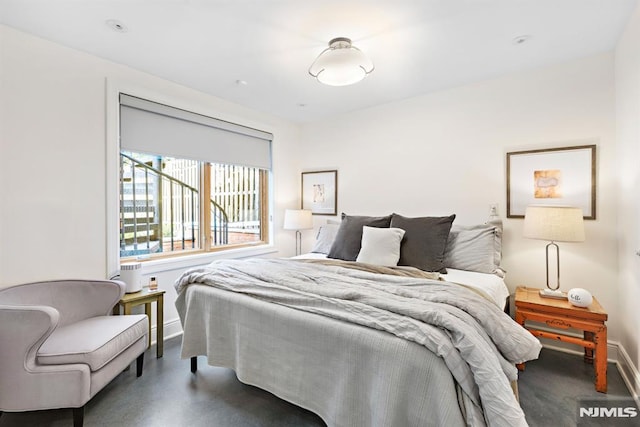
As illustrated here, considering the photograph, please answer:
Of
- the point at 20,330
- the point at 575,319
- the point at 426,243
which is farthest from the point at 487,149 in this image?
the point at 20,330

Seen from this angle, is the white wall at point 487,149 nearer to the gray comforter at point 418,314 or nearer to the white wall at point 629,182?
the white wall at point 629,182

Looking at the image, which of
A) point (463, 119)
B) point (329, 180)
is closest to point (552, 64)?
point (463, 119)

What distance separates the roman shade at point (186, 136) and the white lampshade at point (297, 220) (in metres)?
0.70

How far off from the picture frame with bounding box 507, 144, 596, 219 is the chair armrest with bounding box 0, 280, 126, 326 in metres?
3.38

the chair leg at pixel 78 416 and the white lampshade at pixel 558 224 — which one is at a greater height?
the white lampshade at pixel 558 224

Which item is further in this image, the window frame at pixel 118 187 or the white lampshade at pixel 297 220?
the white lampshade at pixel 297 220

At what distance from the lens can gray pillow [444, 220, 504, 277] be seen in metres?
2.48

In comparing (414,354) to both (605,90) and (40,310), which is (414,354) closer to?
(40,310)

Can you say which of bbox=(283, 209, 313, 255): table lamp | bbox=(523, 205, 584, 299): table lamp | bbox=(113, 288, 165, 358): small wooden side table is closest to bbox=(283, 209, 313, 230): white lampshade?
bbox=(283, 209, 313, 255): table lamp

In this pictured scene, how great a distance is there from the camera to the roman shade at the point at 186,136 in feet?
8.58

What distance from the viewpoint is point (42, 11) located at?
1.84 m

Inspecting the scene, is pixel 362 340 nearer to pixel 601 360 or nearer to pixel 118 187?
pixel 601 360

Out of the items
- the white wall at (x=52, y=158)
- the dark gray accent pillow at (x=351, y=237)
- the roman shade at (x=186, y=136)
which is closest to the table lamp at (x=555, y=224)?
the dark gray accent pillow at (x=351, y=237)

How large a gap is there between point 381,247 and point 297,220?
57.1 inches
